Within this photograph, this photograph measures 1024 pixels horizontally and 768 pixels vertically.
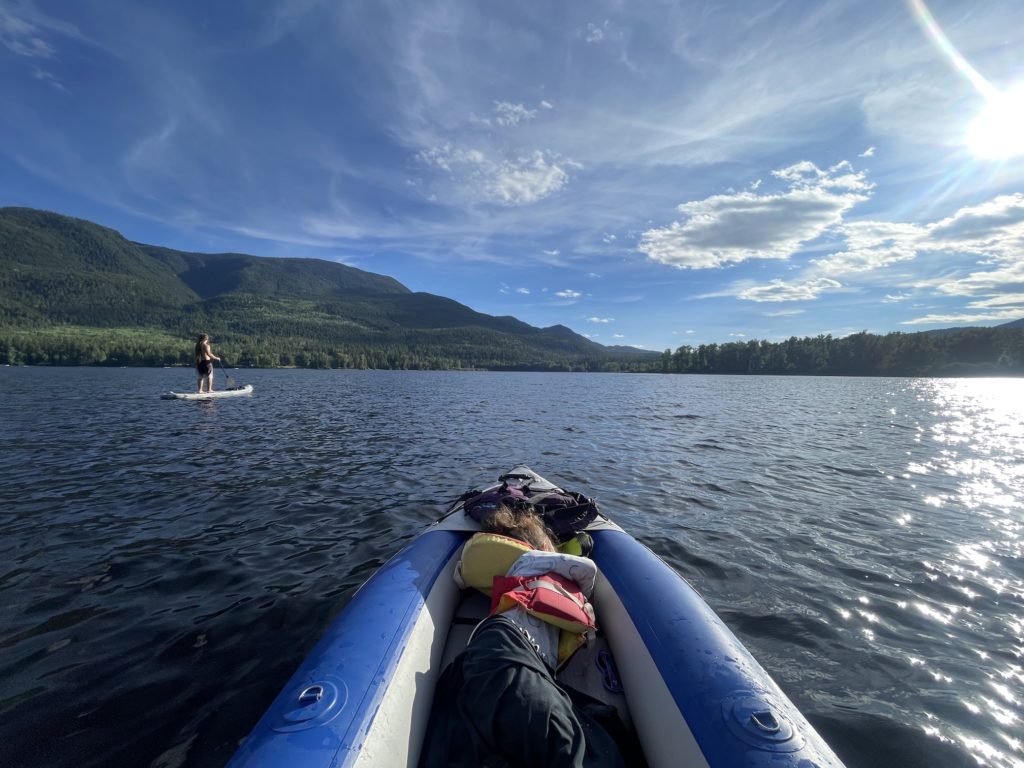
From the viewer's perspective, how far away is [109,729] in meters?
3.92

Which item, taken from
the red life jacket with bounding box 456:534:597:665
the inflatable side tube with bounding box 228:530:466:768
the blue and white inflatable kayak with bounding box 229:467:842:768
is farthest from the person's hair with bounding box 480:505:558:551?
the inflatable side tube with bounding box 228:530:466:768

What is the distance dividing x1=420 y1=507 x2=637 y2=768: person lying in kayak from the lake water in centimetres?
213

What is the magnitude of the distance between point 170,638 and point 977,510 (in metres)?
16.0

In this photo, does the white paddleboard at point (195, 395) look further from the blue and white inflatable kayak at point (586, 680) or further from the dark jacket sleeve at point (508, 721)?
the dark jacket sleeve at point (508, 721)

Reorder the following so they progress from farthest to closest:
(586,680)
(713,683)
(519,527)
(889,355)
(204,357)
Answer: (889,355), (204,357), (519,527), (586,680), (713,683)

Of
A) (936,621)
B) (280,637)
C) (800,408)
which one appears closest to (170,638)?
(280,637)

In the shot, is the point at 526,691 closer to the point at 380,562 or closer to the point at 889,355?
the point at 380,562

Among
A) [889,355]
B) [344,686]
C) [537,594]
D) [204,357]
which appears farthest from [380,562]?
[889,355]

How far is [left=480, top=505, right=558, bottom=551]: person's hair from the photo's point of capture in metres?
5.76

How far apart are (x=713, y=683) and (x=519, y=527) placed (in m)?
2.89

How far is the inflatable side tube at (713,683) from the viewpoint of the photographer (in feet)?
9.08

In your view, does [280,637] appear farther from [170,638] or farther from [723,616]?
[723,616]

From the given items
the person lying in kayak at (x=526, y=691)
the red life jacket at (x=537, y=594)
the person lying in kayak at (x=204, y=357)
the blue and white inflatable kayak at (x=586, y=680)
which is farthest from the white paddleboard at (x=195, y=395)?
the person lying in kayak at (x=526, y=691)

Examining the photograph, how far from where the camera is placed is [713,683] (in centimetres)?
333
